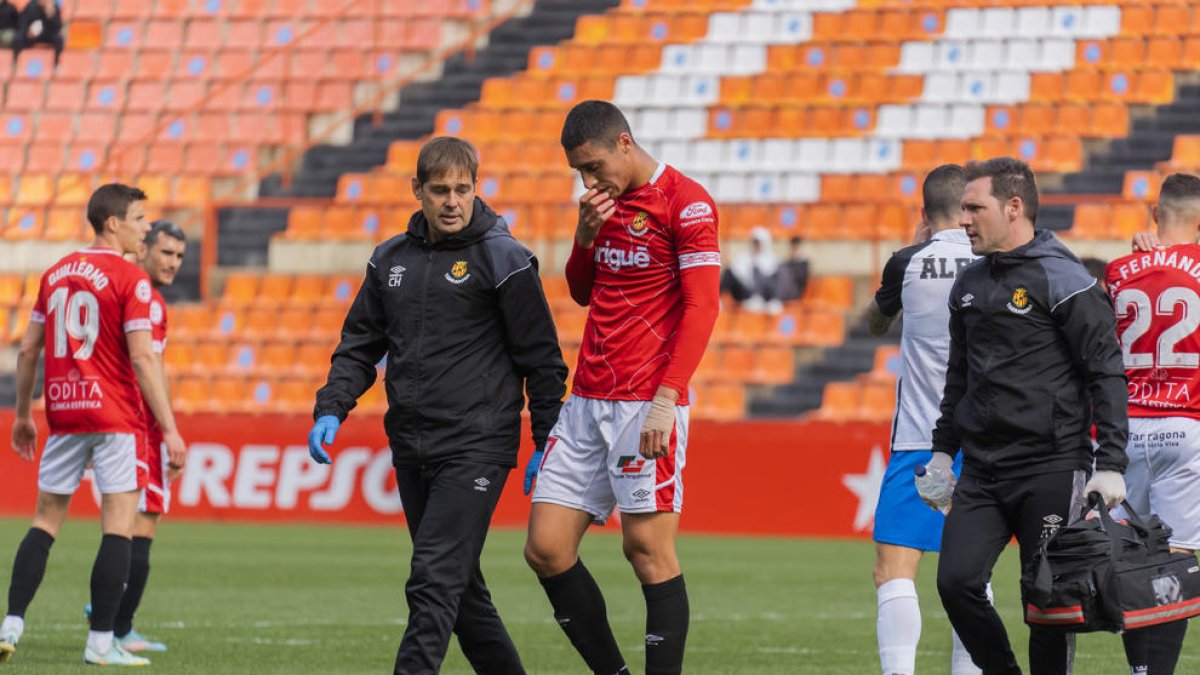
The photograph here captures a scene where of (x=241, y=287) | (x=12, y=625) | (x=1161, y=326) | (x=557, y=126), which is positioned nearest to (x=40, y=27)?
(x=241, y=287)

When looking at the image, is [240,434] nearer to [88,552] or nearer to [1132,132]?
[88,552]

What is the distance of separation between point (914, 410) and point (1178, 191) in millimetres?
1397

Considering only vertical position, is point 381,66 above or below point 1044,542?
above

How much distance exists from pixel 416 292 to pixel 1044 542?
228 centimetres

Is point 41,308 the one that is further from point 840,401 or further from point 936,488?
point 840,401

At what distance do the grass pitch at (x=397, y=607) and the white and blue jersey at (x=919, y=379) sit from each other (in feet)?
5.81

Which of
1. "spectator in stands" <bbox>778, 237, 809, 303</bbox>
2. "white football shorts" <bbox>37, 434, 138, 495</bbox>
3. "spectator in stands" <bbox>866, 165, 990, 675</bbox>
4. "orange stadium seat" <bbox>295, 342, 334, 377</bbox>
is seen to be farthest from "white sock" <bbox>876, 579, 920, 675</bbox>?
"orange stadium seat" <bbox>295, 342, 334, 377</bbox>

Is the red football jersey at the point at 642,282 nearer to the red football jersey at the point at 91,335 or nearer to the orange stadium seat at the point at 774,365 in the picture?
the red football jersey at the point at 91,335

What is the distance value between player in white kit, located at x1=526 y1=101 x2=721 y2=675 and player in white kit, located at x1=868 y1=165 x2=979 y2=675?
3.01 feet

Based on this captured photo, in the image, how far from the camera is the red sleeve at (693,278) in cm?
702

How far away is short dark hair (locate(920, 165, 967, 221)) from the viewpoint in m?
7.98

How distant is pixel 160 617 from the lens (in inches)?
459

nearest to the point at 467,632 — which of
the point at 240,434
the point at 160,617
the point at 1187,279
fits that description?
the point at 1187,279

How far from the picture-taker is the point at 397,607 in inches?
486
